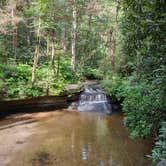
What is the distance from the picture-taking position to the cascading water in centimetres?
1216

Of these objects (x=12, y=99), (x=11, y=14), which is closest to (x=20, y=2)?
(x=11, y=14)

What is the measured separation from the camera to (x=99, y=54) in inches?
774

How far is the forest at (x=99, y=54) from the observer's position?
374 cm

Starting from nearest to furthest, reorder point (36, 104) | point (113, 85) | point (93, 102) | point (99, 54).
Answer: point (36, 104), point (113, 85), point (93, 102), point (99, 54)

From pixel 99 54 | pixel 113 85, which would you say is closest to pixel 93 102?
pixel 113 85

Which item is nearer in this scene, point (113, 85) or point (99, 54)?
point (113, 85)

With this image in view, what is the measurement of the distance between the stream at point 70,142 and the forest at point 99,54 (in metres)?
1.06

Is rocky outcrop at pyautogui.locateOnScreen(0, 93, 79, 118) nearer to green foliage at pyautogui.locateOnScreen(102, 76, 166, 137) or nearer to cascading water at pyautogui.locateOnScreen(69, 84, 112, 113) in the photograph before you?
cascading water at pyautogui.locateOnScreen(69, 84, 112, 113)

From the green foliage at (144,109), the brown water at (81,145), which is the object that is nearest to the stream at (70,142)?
the brown water at (81,145)

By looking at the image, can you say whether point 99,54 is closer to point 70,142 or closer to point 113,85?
point 113,85

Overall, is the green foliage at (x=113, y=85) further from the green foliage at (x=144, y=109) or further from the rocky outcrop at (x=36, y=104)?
the green foliage at (x=144, y=109)

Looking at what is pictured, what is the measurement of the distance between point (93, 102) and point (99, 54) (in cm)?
790

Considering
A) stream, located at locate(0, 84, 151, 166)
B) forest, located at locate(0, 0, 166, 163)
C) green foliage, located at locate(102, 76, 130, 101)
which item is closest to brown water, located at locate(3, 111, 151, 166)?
stream, located at locate(0, 84, 151, 166)

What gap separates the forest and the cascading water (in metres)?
0.71
